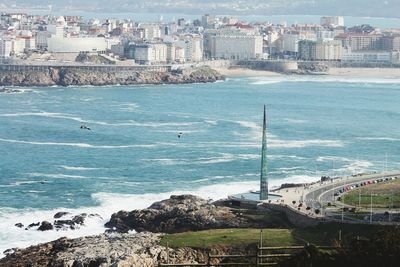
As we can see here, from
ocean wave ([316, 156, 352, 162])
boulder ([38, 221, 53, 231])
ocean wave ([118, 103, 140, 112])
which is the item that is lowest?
boulder ([38, 221, 53, 231])

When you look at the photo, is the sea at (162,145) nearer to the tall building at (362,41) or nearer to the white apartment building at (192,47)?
the white apartment building at (192,47)

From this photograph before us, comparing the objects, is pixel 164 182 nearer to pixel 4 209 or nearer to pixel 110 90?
pixel 4 209

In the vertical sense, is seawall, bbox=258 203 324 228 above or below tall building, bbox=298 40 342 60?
below

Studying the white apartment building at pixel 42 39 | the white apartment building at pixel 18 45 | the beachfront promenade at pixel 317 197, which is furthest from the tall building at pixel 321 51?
the beachfront promenade at pixel 317 197

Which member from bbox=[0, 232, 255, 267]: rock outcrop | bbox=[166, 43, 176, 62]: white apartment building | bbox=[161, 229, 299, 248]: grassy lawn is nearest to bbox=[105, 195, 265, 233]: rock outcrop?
bbox=[161, 229, 299, 248]: grassy lawn

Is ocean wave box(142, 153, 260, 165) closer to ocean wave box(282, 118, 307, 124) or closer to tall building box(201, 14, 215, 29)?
ocean wave box(282, 118, 307, 124)

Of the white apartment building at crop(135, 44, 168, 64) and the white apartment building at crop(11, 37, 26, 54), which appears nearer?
the white apartment building at crop(135, 44, 168, 64)
